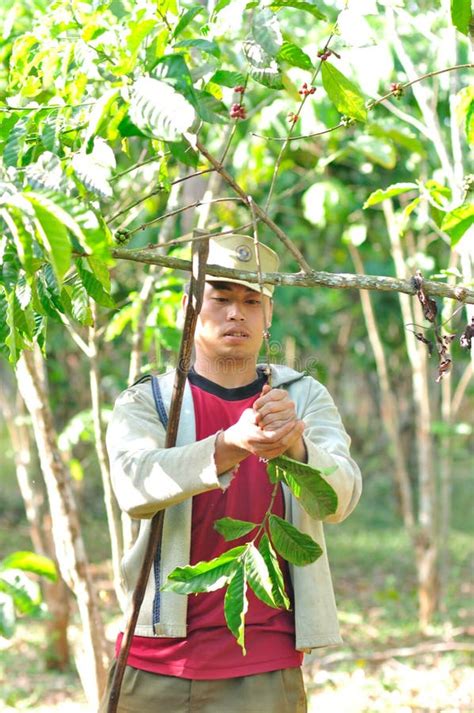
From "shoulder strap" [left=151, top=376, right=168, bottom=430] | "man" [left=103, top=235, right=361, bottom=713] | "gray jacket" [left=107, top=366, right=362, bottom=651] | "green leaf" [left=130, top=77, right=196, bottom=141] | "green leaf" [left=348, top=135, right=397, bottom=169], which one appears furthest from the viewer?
"green leaf" [left=348, top=135, right=397, bottom=169]

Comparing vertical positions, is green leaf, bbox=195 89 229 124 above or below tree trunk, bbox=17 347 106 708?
above

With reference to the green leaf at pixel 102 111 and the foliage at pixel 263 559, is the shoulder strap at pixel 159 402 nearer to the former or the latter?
the foliage at pixel 263 559

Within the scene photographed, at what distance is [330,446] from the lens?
2.07 m

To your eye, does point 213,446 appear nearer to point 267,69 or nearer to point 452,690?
point 267,69

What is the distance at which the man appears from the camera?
2021 mm

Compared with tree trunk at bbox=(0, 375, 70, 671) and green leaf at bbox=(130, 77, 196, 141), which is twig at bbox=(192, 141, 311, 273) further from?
tree trunk at bbox=(0, 375, 70, 671)

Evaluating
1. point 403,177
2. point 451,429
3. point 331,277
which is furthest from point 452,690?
point 331,277

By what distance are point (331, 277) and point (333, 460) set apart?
1.32 ft

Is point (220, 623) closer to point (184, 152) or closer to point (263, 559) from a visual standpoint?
point (263, 559)

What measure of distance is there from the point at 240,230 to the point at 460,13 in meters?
0.64

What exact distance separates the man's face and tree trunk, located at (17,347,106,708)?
3.68ft

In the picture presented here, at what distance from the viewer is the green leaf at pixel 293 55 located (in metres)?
1.73

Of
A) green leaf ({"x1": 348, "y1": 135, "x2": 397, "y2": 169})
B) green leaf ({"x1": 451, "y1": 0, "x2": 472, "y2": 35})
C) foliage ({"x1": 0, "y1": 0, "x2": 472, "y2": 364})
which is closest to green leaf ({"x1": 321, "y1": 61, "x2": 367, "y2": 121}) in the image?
foliage ({"x1": 0, "y1": 0, "x2": 472, "y2": 364})

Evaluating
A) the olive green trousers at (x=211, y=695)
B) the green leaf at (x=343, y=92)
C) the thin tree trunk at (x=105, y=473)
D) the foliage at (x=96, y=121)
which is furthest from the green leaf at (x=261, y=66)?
the thin tree trunk at (x=105, y=473)
